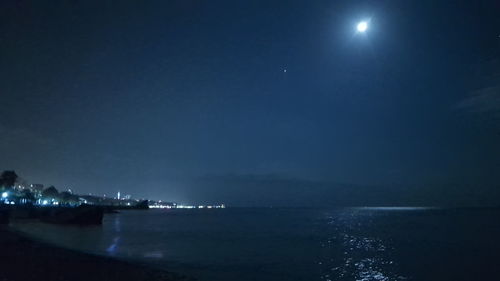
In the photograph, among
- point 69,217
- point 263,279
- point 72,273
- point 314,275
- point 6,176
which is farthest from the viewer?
point 6,176

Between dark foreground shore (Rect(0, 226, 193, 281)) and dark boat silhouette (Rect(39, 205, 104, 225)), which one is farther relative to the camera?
dark boat silhouette (Rect(39, 205, 104, 225))

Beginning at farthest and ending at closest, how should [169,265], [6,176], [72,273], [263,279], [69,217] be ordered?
[6,176]
[69,217]
[169,265]
[263,279]
[72,273]

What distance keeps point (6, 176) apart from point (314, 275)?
539ft

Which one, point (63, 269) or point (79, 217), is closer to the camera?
point (63, 269)

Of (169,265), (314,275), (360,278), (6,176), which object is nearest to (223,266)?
(169,265)

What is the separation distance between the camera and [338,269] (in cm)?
3931

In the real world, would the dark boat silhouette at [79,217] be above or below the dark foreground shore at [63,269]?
above

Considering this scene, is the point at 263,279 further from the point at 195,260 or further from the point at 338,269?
the point at 195,260

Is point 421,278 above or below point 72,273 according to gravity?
below

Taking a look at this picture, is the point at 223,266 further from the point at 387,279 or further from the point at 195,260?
the point at 387,279

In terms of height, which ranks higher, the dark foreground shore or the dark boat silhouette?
the dark boat silhouette

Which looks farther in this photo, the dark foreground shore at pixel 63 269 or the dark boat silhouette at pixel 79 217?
the dark boat silhouette at pixel 79 217

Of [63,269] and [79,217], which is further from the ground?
[79,217]

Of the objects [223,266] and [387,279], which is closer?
[387,279]
